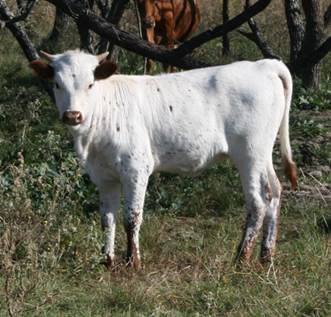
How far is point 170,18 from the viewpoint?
15328 millimetres

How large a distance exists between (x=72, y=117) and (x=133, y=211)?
85 centimetres

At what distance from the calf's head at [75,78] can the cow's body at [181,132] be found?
0.02 meters

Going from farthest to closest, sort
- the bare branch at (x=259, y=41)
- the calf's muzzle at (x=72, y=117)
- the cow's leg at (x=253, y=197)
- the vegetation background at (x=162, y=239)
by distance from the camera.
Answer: the bare branch at (x=259, y=41) < the cow's leg at (x=253, y=197) < the calf's muzzle at (x=72, y=117) < the vegetation background at (x=162, y=239)

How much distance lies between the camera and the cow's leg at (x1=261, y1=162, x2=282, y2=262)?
8.06m

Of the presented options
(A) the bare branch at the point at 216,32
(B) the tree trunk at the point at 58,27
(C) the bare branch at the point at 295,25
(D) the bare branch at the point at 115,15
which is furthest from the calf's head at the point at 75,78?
(B) the tree trunk at the point at 58,27

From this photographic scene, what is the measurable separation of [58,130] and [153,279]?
4.79 meters

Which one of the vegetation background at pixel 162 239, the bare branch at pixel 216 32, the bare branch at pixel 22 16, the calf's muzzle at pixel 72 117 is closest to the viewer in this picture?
the vegetation background at pixel 162 239

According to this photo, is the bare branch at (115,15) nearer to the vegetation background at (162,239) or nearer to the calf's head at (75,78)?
the vegetation background at (162,239)

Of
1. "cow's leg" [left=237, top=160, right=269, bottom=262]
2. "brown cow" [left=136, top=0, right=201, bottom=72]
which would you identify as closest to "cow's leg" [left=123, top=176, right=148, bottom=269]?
"cow's leg" [left=237, top=160, right=269, bottom=262]

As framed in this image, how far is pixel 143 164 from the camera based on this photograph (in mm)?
7863

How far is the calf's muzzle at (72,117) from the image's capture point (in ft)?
24.9

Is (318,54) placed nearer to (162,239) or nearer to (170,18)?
(162,239)

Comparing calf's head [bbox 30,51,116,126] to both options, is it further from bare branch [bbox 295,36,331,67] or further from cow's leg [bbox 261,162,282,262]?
A: bare branch [bbox 295,36,331,67]

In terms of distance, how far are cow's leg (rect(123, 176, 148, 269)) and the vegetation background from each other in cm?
14
